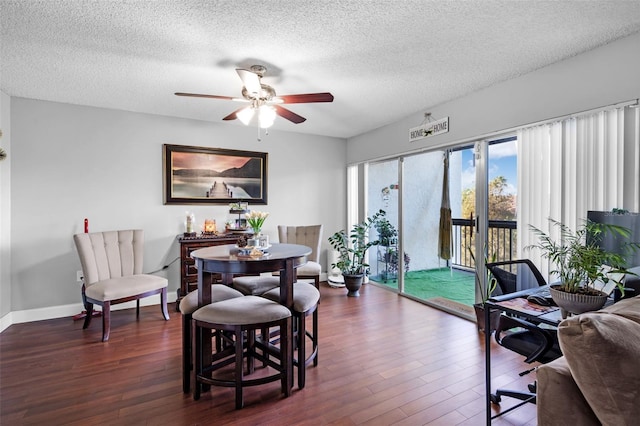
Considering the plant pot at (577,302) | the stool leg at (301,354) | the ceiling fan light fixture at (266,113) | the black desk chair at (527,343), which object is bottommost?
the stool leg at (301,354)

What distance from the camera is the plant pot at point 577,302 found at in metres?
1.57

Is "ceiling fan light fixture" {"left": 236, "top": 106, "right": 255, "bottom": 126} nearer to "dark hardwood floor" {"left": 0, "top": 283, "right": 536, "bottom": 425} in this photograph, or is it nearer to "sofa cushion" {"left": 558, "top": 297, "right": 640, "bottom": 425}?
"dark hardwood floor" {"left": 0, "top": 283, "right": 536, "bottom": 425}

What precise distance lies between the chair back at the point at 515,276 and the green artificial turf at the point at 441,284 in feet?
4.41

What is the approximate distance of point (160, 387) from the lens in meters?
2.18

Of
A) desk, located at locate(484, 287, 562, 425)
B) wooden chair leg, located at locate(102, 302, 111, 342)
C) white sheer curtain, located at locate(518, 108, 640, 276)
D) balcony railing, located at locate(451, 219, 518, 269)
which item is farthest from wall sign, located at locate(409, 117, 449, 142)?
wooden chair leg, located at locate(102, 302, 111, 342)

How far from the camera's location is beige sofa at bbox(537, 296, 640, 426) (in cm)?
91

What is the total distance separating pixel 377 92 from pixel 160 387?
3.25 m

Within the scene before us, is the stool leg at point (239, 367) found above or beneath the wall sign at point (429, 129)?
beneath

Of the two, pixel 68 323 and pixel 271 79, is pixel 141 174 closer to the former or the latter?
pixel 68 323

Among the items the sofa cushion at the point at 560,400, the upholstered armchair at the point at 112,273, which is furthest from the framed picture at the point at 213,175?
the sofa cushion at the point at 560,400

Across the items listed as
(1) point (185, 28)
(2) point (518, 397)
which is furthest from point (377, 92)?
(2) point (518, 397)

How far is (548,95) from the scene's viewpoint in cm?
270

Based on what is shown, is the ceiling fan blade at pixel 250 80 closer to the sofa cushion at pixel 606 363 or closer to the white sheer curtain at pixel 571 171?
the sofa cushion at pixel 606 363

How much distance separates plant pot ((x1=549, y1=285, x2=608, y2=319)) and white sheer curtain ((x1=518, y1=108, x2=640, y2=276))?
1186mm
